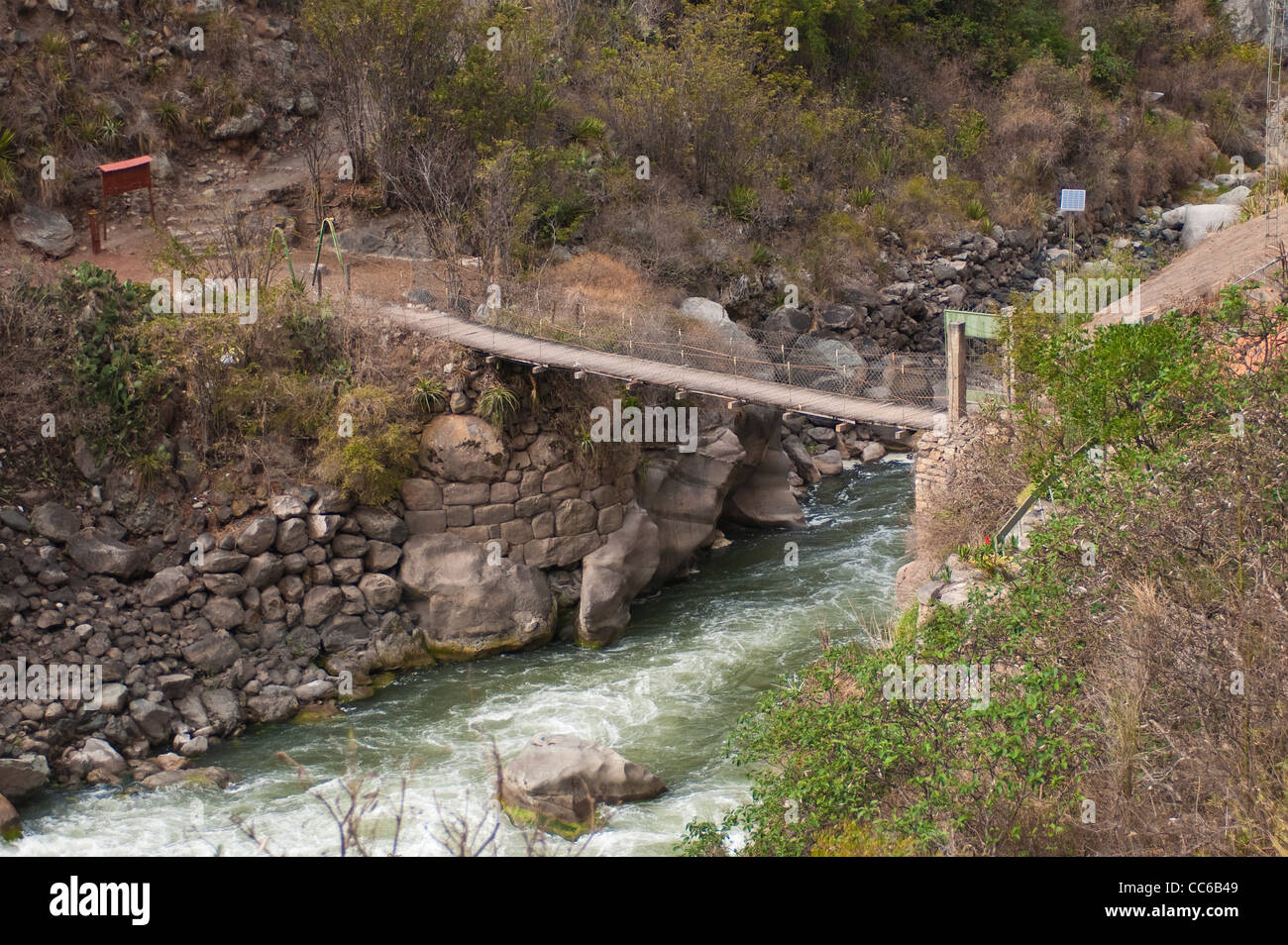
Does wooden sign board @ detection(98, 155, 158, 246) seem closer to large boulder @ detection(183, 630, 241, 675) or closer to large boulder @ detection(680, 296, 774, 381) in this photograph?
large boulder @ detection(183, 630, 241, 675)

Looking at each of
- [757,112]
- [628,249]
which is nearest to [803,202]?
[757,112]

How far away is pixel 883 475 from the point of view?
2245 cm

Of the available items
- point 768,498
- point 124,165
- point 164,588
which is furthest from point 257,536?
point 768,498

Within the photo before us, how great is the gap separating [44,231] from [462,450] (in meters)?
8.50

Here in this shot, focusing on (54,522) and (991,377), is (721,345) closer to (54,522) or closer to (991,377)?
(991,377)

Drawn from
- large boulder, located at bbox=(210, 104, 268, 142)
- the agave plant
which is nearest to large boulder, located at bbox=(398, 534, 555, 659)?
the agave plant

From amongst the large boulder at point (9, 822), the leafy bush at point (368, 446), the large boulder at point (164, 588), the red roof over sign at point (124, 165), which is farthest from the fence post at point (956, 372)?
the red roof over sign at point (124, 165)

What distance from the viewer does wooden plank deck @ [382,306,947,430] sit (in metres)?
15.4

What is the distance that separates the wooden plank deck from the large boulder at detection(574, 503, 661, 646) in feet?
7.29

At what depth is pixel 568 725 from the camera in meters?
13.6

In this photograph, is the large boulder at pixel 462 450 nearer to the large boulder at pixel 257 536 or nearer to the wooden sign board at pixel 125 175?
the large boulder at pixel 257 536

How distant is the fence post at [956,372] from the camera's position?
15.2m

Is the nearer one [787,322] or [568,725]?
[568,725]

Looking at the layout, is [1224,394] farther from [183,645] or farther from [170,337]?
[170,337]
